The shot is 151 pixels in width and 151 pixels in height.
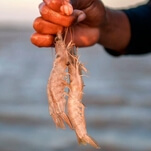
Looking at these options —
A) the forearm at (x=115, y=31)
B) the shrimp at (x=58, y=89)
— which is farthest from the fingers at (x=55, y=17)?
the forearm at (x=115, y=31)

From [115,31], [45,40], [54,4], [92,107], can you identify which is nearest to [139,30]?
[115,31]

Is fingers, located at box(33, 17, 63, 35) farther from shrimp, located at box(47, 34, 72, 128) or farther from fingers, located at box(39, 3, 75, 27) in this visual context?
shrimp, located at box(47, 34, 72, 128)

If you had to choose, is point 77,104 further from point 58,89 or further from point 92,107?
point 92,107

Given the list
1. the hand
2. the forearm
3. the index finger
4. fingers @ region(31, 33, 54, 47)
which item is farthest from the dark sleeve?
the index finger

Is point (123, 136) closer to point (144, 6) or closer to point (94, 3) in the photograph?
point (144, 6)

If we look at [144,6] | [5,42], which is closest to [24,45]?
[5,42]

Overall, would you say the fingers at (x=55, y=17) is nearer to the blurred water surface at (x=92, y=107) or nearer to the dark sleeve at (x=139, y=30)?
the dark sleeve at (x=139, y=30)
